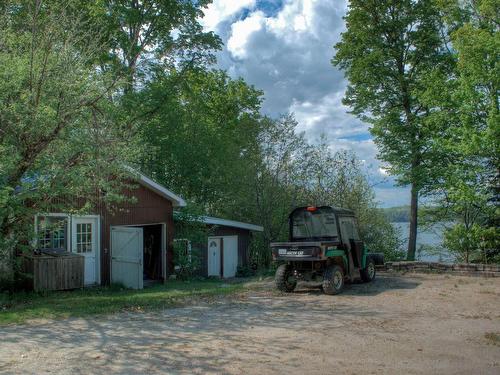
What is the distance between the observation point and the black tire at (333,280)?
43.7 feet

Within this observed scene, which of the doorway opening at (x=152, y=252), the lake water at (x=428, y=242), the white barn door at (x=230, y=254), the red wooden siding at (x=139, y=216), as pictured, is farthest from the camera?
the white barn door at (x=230, y=254)

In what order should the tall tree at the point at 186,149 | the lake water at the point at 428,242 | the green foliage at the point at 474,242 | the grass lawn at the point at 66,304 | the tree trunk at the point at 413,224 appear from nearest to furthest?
the grass lawn at the point at 66,304 → the green foliage at the point at 474,242 → the lake water at the point at 428,242 → the tree trunk at the point at 413,224 → the tall tree at the point at 186,149

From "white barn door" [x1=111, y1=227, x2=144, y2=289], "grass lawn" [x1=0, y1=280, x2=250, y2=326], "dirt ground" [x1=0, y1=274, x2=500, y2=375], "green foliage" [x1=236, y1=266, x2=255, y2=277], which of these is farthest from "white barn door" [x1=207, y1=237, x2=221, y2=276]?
"dirt ground" [x1=0, y1=274, x2=500, y2=375]

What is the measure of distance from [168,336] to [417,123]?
1924 cm

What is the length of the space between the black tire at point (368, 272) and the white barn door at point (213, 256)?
30.5 feet

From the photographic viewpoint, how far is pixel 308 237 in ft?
48.7

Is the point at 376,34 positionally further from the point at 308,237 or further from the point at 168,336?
the point at 168,336

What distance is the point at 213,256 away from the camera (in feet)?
78.6

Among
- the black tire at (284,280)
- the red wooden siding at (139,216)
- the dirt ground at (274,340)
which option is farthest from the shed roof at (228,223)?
the dirt ground at (274,340)

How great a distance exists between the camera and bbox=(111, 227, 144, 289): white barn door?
16719 mm

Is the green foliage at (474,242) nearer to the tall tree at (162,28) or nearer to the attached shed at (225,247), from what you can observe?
the attached shed at (225,247)

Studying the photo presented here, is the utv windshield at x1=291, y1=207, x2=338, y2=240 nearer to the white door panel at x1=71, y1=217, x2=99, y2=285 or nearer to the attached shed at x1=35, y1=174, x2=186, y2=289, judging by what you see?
the attached shed at x1=35, y1=174, x2=186, y2=289

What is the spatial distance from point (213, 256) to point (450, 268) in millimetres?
10671

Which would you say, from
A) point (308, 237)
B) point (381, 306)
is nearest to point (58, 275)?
point (308, 237)
